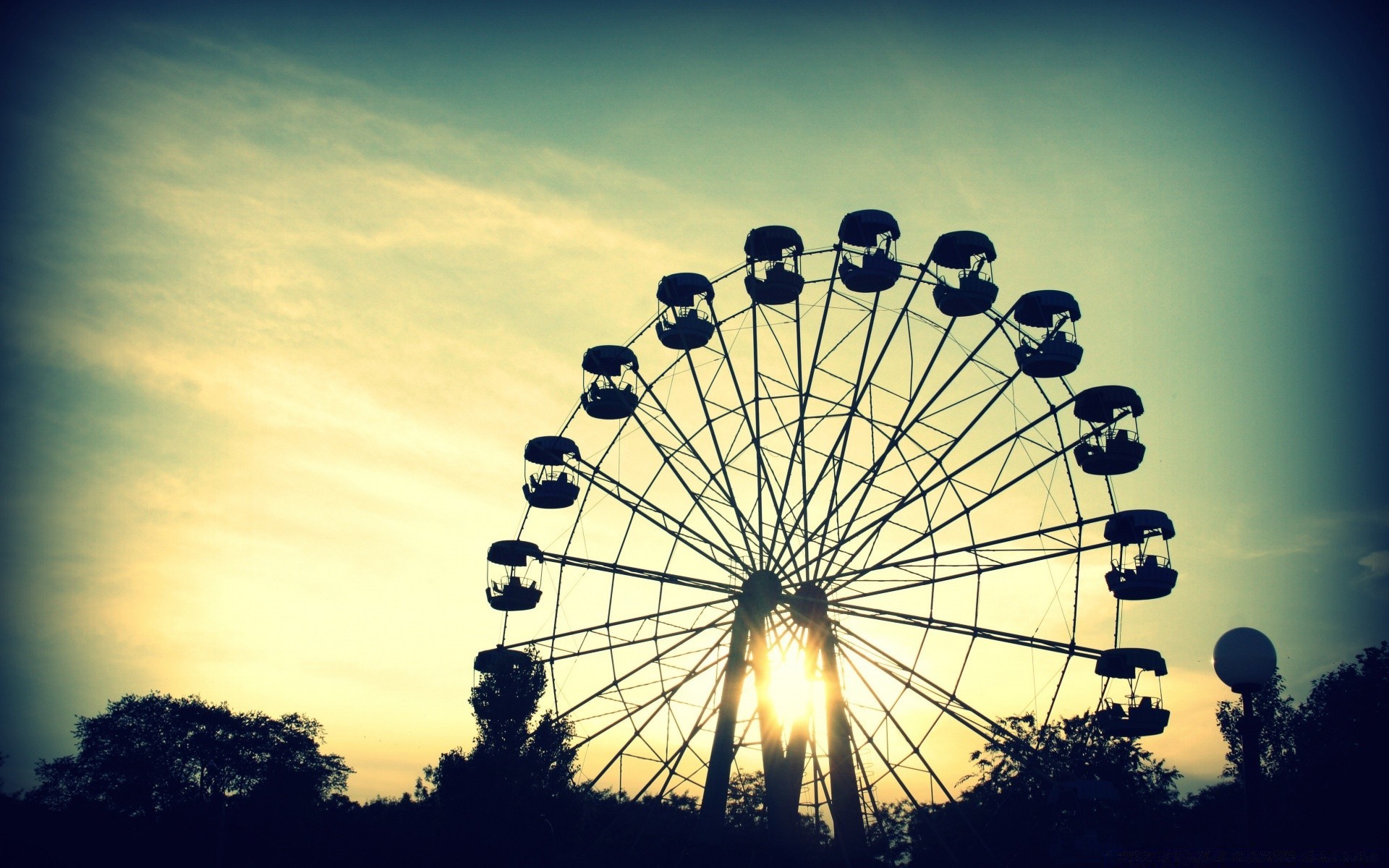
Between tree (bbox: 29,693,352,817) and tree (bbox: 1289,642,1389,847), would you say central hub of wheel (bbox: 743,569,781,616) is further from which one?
tree (bbox: 29,693,352,817)

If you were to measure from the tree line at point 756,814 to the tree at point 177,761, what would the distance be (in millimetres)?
2447

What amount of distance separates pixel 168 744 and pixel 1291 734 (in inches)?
2893

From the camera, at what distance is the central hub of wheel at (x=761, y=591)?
94.0ft

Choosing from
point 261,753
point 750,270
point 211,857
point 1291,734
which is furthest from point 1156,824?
point 261,753

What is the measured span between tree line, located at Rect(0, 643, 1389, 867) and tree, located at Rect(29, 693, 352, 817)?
2.45m

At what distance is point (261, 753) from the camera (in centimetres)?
8406

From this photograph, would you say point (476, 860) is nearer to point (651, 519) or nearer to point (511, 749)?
point (651, 519)

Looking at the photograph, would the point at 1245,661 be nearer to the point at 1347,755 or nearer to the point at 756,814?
the point at 1347,755

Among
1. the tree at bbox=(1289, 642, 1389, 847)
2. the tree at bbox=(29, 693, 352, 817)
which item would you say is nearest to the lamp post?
the tree at bbox=(1289, 642, 1389, 847)

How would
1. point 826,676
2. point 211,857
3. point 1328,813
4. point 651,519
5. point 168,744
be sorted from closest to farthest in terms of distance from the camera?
point 826,676, point 651,519, point 1328,813, point 211,857, point 168,744

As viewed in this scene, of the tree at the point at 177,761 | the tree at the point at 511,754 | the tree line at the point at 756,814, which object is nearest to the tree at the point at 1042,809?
the tree line at the point at 756,814

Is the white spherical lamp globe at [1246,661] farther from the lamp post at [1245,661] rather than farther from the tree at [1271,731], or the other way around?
the tree at [1271,731]

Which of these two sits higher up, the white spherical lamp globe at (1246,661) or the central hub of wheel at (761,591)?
the central hub of wheel at (761,591)

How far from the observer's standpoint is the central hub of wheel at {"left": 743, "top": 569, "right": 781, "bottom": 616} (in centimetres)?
2865
